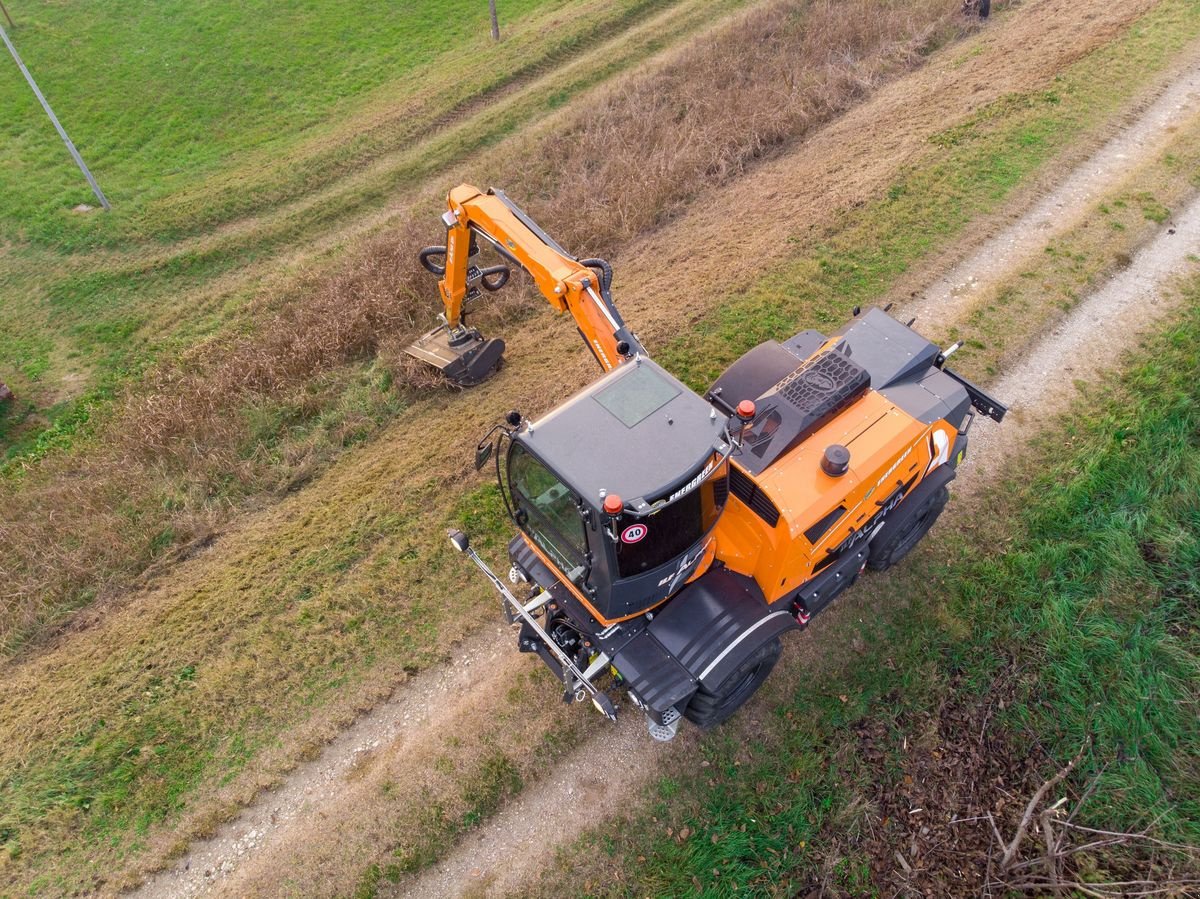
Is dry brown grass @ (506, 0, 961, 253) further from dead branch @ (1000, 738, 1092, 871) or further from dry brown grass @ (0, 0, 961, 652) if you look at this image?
dead branch @ (1000, 738, 1092, 871)

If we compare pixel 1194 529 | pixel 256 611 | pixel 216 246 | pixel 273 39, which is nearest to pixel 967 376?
pixel 1194 529

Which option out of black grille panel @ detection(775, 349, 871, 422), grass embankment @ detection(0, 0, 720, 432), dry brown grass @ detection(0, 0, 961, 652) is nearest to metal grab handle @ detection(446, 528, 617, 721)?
black grille panel @ detection(775, 349, 871, 422)

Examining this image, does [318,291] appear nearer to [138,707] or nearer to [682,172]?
[682,172]

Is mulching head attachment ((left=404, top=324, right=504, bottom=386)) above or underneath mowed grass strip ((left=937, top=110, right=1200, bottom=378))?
above

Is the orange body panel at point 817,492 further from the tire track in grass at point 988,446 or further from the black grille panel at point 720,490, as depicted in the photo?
the tire track in grass at point 988,446

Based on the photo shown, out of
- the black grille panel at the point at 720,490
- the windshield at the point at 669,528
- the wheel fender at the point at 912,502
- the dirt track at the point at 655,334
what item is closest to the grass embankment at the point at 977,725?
the dirt track at the point at 655,334

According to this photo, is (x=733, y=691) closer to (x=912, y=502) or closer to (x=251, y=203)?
(x=912, y=502)

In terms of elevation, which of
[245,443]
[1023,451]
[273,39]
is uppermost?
[273,39]

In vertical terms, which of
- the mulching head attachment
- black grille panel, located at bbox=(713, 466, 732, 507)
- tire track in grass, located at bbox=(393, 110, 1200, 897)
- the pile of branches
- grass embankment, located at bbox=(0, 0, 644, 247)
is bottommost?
the pile of branches
